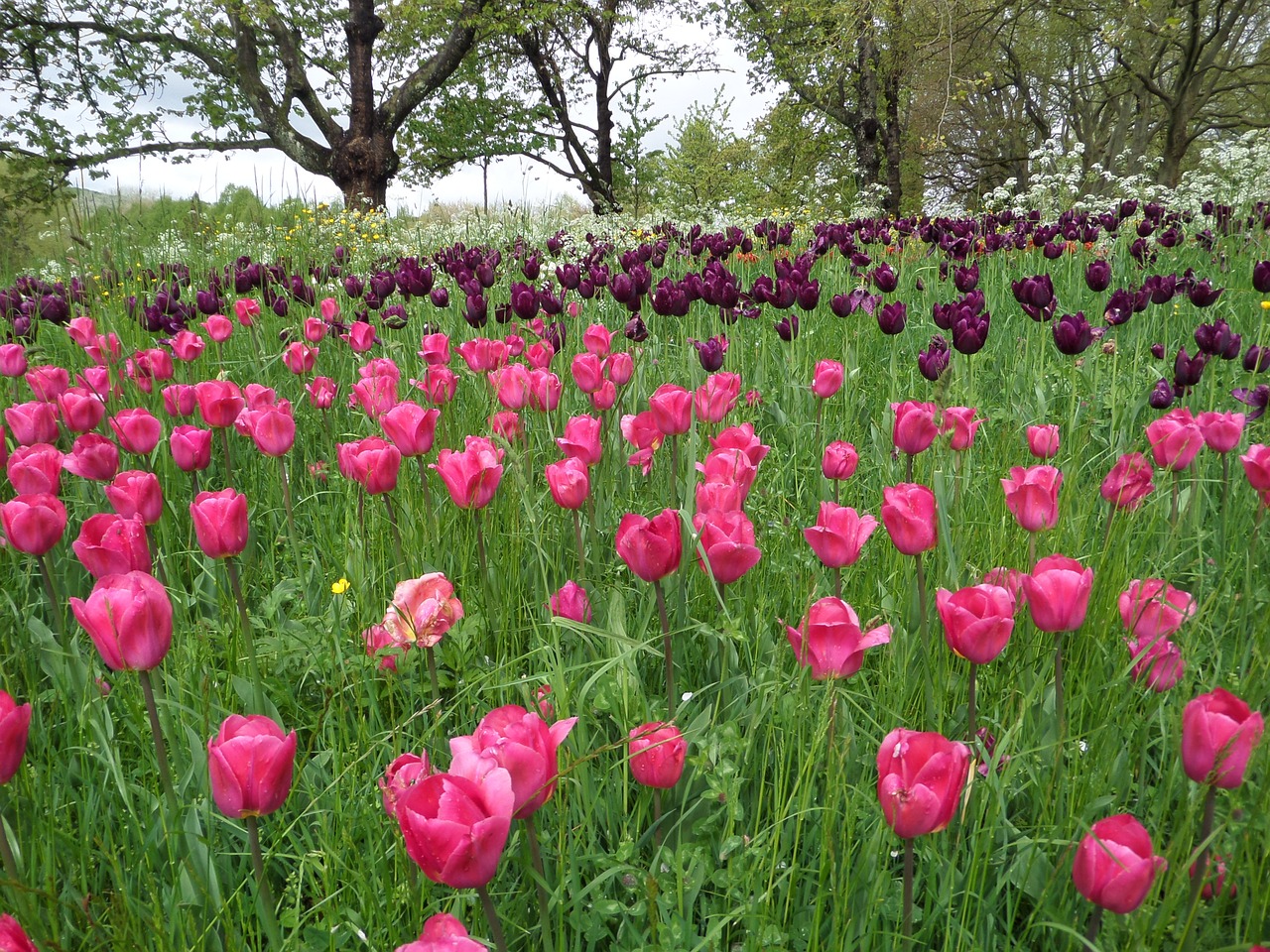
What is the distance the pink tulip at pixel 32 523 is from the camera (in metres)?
1.52

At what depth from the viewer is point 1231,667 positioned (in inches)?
61.6

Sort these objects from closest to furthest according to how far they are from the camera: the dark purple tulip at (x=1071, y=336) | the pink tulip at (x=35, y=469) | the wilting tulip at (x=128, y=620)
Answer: the wilting tulip at (x=128, y=620) < the pink tulip at (x=35, y=469) < the dark purple tulip at (x=1071, y=336)

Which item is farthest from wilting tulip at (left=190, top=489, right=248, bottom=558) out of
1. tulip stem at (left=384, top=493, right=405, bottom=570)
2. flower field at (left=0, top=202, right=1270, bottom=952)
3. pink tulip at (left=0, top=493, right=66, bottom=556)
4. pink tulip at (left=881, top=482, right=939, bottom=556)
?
pink tulip at (left=881, top=482, right=939, bottom=556)

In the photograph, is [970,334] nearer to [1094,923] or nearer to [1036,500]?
[1036,500]

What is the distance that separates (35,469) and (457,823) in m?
1.63

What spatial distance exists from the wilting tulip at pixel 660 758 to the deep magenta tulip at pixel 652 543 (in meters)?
0.27

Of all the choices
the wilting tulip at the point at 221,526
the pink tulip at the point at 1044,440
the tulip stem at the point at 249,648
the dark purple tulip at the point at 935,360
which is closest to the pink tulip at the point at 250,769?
the tulip stem at the point at 249,648

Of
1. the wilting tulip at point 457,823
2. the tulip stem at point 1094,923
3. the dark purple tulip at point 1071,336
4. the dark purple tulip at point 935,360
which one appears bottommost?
the tulip stem at point 1094,923

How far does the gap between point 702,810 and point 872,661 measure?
589 millimetres

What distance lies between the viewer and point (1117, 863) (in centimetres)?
87

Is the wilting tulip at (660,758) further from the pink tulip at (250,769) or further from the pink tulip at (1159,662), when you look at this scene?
the pink tulip at (1159,662)

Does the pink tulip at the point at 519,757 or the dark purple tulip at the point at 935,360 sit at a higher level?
the dark purple tulip at the point at 935,360

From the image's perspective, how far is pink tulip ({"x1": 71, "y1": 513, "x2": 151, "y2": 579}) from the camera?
142 cm

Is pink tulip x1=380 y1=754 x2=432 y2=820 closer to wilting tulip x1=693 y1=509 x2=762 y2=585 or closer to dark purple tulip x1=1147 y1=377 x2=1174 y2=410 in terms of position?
wilting tulip x1=693 y1=509 x2=762 y2=585
